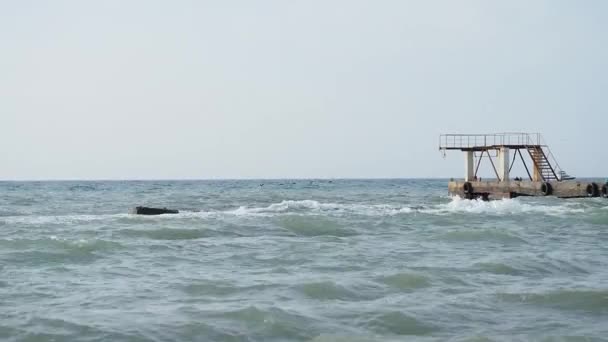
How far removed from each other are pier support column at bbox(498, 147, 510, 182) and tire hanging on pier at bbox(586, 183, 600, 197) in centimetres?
577

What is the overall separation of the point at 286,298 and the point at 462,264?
16.4 feet

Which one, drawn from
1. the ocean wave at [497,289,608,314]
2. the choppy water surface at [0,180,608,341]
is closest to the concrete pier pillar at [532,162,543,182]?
the choppy water surface at [0,180,608,341]

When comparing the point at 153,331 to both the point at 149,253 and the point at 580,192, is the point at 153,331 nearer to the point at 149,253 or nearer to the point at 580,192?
the point at 149,253

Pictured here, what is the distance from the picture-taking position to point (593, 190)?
39438 millimetres

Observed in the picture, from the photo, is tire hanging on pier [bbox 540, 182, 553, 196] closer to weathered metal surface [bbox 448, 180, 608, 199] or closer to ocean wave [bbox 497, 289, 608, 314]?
weathered metal surface [bbox 448, 180, 608, 199]

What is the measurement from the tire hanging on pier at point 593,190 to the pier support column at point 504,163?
5.77 m

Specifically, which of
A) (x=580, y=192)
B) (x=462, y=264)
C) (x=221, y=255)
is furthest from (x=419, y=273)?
(x=580, y=192)

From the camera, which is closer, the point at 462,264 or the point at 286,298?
the point at 286,298

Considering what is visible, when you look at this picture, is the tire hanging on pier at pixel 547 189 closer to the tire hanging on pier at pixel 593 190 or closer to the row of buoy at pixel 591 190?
the row of buoy at pixel 591 190

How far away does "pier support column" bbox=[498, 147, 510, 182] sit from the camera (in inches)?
1740

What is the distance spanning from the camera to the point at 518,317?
8977 millimetres

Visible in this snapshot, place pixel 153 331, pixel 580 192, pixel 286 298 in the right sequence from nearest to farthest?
pixel 153 331 < pixel 286 298 < pixel 580 192

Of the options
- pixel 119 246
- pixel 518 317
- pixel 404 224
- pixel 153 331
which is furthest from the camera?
pixel 404 224

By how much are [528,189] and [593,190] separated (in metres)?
3.97
